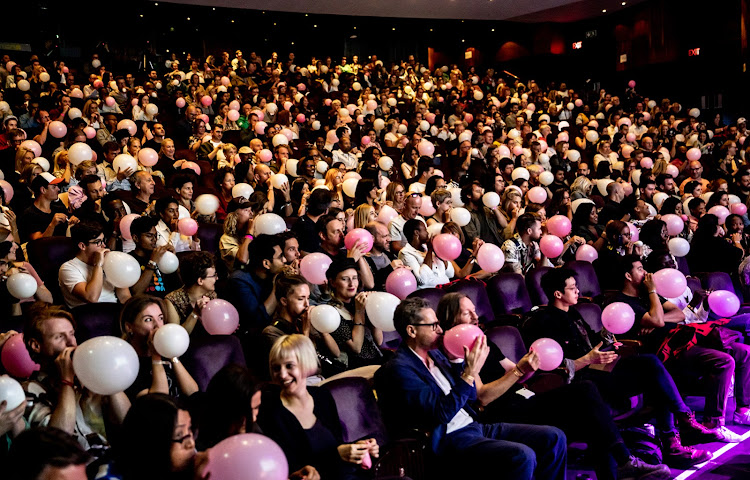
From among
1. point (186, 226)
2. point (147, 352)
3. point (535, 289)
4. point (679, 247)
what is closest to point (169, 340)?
point (147, 352)

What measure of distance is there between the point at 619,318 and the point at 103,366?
2012 mm

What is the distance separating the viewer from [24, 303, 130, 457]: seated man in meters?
1.76

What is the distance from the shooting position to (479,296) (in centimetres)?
319

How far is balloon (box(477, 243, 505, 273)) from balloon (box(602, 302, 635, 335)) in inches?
30.9

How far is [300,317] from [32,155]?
2.85 metres

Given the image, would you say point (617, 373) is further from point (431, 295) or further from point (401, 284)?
point (401, 284)

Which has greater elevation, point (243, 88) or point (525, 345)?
point (243, 88)

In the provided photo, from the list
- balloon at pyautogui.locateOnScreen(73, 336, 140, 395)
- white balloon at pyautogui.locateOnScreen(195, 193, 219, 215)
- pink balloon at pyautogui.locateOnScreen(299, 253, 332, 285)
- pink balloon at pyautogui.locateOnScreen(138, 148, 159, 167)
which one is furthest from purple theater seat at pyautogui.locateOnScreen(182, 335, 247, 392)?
pink balloon at pyautogui.locateOnScreen(138, 148, 159, 167)

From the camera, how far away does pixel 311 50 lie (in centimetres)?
1397

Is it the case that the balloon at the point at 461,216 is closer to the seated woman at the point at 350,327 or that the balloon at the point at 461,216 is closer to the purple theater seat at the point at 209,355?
the seated woman at the point at 350,327

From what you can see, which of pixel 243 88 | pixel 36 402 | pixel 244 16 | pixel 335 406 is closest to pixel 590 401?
pixel 335 406

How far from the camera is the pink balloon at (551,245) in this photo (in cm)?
391

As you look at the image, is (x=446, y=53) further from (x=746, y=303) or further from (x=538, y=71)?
(x=746, y=303)

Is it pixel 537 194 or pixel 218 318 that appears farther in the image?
pixel 537 194
